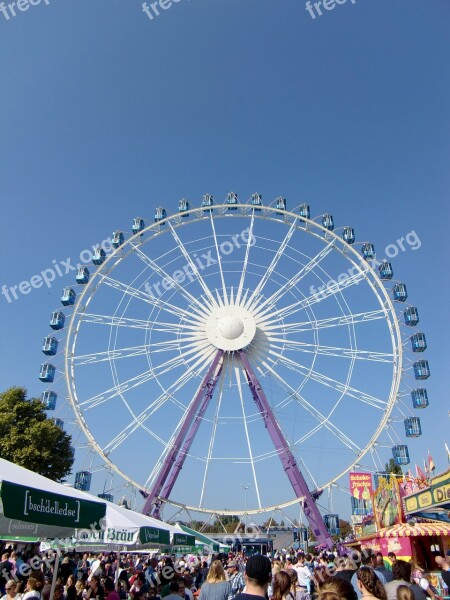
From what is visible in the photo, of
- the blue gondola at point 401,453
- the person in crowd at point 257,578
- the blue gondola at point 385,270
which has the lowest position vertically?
the person in crowd at point 257,578

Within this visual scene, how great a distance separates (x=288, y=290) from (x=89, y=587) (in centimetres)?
2313

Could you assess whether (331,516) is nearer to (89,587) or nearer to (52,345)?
(52,345)

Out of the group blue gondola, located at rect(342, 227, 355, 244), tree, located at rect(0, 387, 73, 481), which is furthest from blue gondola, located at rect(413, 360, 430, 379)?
tree, located at rect(0, 387, 73, 481)

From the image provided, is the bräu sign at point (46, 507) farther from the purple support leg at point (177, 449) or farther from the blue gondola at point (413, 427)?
the blue gondola at point (413, 427)

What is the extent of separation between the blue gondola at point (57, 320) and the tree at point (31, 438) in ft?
14.4

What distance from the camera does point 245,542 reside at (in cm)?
5188

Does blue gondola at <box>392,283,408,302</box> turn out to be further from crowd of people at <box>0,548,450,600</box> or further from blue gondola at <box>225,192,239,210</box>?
crowd of people at <box>0,548,450,600</box>

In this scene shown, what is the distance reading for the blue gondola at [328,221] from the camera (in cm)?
3356

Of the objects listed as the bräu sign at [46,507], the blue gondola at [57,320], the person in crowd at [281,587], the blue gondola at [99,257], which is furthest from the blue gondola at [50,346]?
the person in crowd at [281,587]

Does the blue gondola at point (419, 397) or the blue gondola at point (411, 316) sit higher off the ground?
the blue gondola at point (411, 316)

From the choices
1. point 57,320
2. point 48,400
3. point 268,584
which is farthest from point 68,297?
point 268,584

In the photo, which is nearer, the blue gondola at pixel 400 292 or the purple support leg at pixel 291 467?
the purple support leg at pixel 291 467

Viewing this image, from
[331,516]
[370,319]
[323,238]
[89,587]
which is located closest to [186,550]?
[89,587]

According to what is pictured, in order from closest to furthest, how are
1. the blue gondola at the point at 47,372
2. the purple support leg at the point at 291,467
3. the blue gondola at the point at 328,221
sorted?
the purple support leg at the point at 291,467 < the blue gondola at the point at 47,372 < the blue gondola at the point at 328,221
